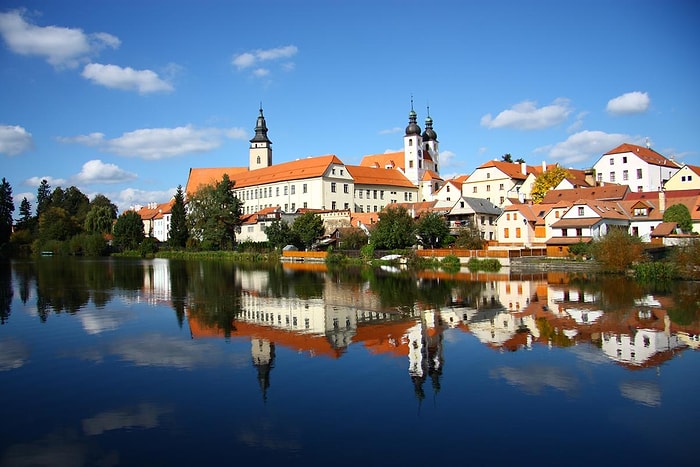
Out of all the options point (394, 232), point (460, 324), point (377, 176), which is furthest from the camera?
point (377, 176)

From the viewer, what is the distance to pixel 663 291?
25672 mm

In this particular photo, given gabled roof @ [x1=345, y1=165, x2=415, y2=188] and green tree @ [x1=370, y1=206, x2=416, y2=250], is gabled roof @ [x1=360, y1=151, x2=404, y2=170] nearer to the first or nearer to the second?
gabled roof @ [x1=345, y1=165, x2=415, y2=188]

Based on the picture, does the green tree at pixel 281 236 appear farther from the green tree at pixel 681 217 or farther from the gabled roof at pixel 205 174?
the gabled roof at pixel 205 174

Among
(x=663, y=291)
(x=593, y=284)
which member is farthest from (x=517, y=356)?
(x=593, y=284)

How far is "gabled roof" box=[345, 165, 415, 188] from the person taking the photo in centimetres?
7881

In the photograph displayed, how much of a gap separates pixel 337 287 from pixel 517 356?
17.0 meters

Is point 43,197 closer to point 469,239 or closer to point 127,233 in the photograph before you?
point 127,233

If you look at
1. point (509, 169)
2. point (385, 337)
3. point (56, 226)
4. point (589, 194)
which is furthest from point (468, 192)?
point (56, 226)

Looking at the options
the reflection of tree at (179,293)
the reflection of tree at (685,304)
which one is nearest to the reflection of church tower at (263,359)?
the reflection of tree at (179,293)

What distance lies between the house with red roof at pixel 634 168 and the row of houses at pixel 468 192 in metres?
0.10

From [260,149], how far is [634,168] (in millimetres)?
54139

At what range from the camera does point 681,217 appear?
41.6 m

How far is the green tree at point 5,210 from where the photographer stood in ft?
273

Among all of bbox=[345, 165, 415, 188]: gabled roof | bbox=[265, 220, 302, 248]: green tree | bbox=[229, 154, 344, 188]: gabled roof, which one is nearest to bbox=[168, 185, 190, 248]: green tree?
bbox=[229, 154, 344, 188]: gabled roof
